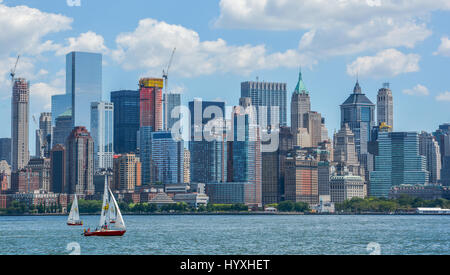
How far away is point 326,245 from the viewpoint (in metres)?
65.6

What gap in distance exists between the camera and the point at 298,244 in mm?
66688
